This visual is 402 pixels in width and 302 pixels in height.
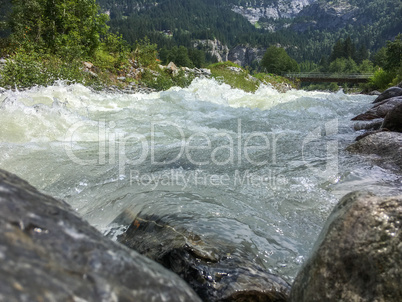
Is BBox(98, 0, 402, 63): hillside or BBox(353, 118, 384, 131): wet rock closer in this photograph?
BBox(353, 118, 384, 131): wet rock

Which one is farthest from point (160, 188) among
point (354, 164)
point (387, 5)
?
point (387, 5)

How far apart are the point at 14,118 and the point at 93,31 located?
9237 millimetres

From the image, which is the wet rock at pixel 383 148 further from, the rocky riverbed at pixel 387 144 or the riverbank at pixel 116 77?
the riverbank at pixel 116 77

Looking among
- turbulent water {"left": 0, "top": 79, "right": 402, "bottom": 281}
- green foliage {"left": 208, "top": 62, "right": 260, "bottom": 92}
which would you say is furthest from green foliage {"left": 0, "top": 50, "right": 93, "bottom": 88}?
green foliage {"left": 208, "top": 62, "right": 260, "bottom": 92}

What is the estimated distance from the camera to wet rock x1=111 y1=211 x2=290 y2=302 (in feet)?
4.70

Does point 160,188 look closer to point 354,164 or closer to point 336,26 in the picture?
point 354,164

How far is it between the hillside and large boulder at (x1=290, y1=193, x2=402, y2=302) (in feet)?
332

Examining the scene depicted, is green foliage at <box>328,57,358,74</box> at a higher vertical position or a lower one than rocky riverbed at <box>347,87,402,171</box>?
higher

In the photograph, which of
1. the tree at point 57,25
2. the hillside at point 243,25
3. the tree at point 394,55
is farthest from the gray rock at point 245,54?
the tree at point 57,25

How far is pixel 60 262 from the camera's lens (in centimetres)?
73

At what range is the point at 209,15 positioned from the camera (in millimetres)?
187250

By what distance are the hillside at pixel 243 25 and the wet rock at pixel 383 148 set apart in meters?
99.1

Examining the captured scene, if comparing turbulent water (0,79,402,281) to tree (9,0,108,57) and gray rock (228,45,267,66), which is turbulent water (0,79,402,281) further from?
gray rock (228,45,267,66)

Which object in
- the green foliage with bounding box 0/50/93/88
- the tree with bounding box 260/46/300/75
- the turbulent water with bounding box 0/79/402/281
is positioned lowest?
the turbulent water with bounding box 0/79/402/281
